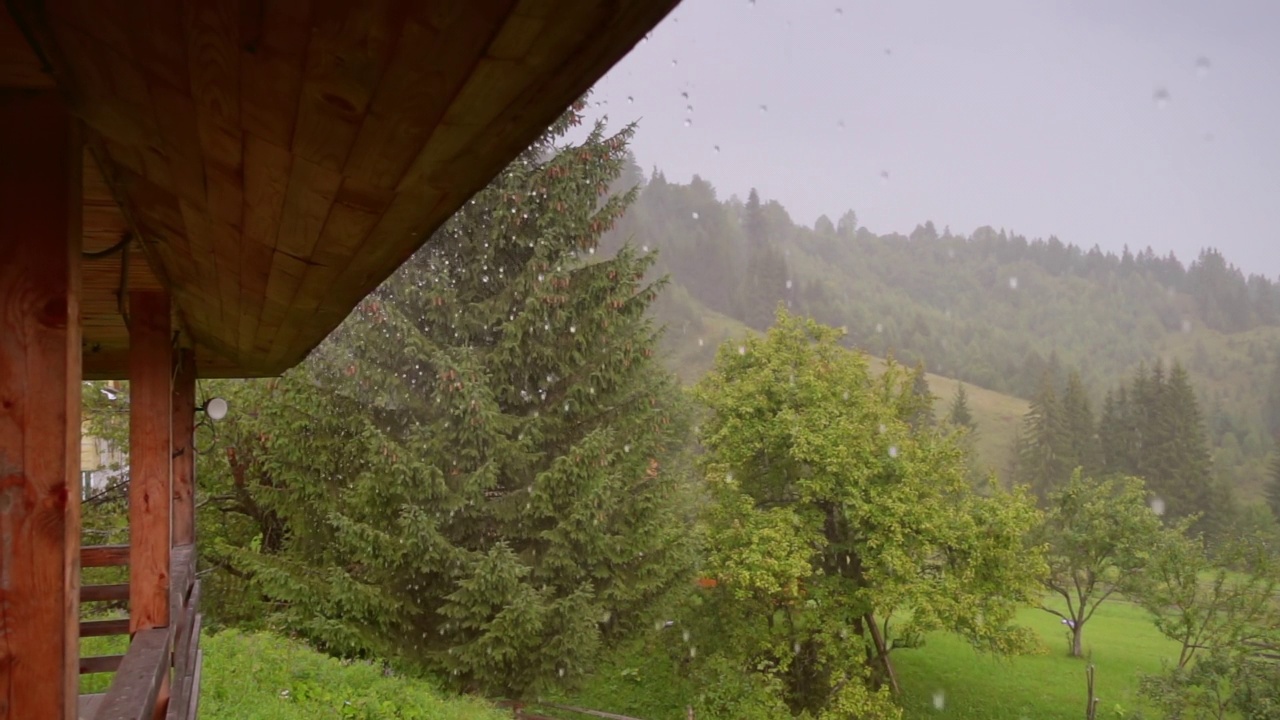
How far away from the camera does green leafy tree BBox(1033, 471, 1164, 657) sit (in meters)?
19.1

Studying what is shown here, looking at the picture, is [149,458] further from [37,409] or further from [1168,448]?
[1168,448]

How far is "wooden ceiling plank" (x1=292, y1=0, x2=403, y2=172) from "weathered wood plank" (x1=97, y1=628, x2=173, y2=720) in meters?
1.86

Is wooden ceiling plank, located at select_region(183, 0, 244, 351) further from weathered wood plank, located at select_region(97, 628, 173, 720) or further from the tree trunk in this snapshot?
the tree trunk

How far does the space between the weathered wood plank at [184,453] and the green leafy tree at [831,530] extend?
363 inches

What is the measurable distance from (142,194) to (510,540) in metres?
9.79

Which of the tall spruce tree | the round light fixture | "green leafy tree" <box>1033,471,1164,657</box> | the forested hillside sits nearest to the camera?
the round light fixture

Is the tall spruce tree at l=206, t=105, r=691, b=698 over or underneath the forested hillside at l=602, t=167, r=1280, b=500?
underneath

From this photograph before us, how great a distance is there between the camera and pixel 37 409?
1.20m

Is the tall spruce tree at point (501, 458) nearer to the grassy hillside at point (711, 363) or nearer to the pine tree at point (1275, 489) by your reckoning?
the pine tree at point (1275, 489)

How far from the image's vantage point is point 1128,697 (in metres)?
18.3

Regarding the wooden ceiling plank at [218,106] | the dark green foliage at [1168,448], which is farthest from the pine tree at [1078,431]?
Answer: the wooden ceiling plank at [218,106]

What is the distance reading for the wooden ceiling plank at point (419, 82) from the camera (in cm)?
61

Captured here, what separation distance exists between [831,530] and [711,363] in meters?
46.0

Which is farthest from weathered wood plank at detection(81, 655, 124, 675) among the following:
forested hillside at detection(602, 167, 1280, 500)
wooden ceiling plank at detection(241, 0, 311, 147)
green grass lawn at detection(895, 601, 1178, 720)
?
forested hillside at detection(602, 167, 1280, 500)
